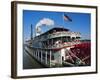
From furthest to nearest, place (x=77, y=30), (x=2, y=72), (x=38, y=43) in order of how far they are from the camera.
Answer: (x=77, y=30), (x=38, y=43), (x=2, y=72)

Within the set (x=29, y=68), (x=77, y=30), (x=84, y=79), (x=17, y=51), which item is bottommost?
(x=84, y=79)

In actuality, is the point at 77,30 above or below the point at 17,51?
above

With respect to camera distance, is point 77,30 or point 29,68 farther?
point 77,30

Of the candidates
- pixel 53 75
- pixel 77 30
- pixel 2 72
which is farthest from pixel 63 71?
pixel 2 72

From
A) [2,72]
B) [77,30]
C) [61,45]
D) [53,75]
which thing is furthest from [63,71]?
[2,72]

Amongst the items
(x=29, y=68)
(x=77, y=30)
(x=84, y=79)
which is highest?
(x=77, y=30)

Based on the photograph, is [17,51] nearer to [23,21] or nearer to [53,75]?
[23,21]

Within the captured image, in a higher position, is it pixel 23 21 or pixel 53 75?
pixel 23 21

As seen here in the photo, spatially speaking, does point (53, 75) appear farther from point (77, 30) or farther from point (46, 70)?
point (77, 30)

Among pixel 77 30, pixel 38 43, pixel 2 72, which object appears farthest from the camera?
pixel 77 30
